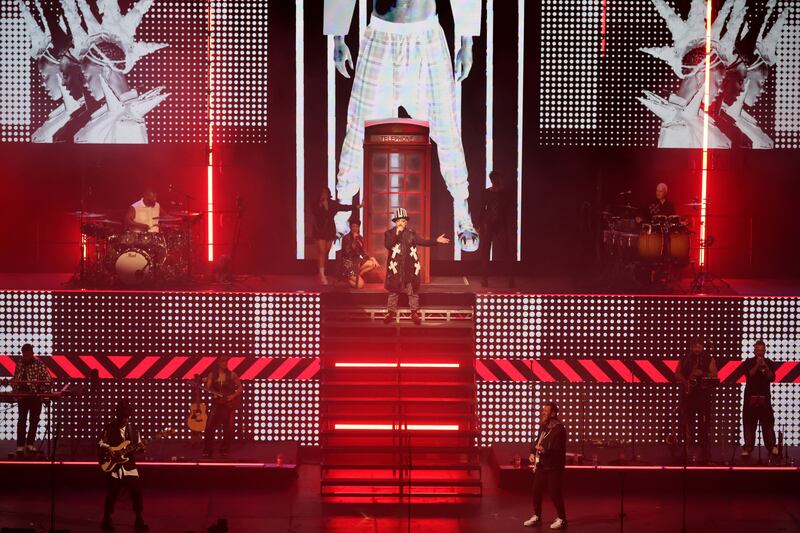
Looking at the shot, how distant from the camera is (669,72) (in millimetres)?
23594

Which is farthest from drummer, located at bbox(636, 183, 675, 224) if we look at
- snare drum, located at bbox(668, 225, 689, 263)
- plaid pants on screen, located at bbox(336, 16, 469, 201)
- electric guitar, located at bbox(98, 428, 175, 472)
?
electric guitar, located at bbox(98, 428, 175, 472)

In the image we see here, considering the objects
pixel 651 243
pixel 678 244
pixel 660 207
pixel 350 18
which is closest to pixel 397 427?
pixel 651 243

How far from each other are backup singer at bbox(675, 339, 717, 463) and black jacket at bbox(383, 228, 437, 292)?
420 cm

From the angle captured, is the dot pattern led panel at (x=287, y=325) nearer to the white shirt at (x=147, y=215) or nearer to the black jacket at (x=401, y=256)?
the black jacket at (x=401, y=256)

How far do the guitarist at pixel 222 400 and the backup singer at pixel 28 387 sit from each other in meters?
2.37

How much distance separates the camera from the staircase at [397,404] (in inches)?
734

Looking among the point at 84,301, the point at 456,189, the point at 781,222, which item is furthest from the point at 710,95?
the point at 84,301

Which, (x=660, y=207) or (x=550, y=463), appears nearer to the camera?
(x=550, y=463)

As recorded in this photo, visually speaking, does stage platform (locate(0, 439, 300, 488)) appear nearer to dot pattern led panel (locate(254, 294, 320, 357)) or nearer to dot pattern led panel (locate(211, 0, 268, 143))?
dot pattern led panel (locate(254, 294, 320, 357))

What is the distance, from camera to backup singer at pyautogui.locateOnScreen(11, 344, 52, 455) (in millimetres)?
18969

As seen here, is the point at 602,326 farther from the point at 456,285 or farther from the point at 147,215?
the point at 147,215

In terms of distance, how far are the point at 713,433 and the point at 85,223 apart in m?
10.6

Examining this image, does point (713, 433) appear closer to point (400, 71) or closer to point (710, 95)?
point (710, 95)

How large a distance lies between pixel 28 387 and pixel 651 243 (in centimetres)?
994
